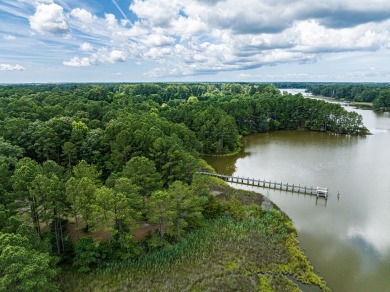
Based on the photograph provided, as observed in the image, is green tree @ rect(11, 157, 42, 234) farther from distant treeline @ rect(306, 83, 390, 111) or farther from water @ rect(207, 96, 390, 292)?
distant treeline @ rect(306, 83, 390, 111)

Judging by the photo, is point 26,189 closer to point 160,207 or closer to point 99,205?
point 99,205

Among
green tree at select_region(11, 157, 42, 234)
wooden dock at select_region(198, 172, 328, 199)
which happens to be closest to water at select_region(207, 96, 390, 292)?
wooden dock at select_region(198, 172, 328, 199)

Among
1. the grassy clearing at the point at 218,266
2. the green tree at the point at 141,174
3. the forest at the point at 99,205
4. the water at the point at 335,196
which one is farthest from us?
the green tree at the point at 141,174

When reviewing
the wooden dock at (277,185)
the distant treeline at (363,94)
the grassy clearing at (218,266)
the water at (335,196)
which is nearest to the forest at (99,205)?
the grassy clearing at (218,266)

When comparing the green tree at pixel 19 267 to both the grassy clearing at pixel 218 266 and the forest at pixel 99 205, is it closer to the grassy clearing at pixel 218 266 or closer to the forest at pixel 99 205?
the forest at pixel 99 205

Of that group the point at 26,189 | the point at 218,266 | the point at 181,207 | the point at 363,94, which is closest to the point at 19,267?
the point at 26,189

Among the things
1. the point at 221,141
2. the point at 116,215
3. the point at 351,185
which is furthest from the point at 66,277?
the point at 221,141

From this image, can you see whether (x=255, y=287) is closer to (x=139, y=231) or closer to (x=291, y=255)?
(x=291, y=255)
